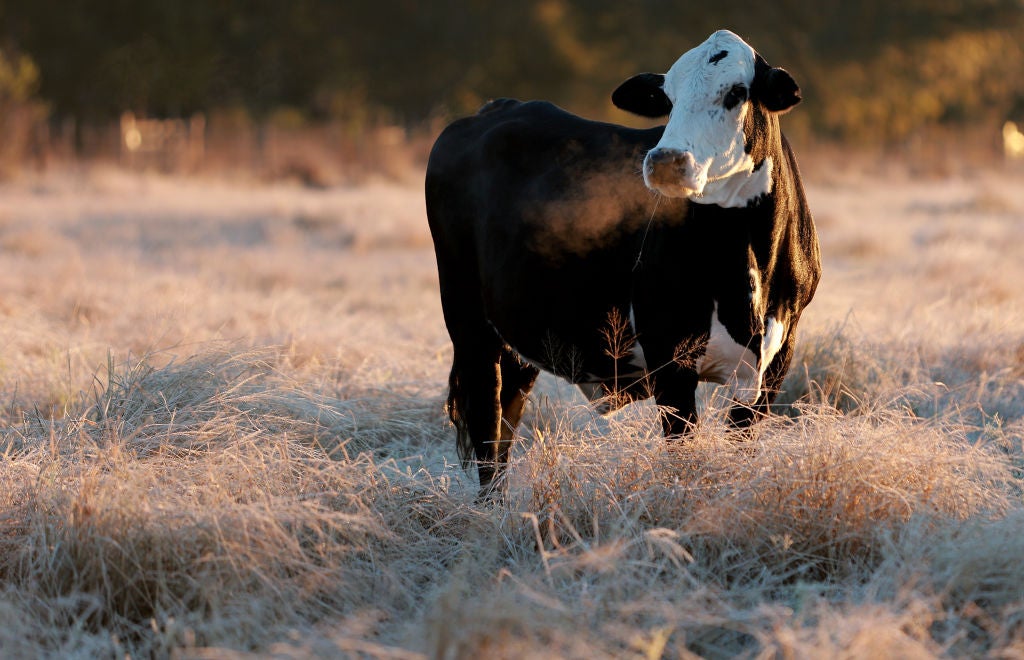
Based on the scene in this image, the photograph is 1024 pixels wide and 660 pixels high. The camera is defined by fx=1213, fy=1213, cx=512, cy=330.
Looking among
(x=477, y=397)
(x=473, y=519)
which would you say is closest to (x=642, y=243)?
(x=473, y=519)

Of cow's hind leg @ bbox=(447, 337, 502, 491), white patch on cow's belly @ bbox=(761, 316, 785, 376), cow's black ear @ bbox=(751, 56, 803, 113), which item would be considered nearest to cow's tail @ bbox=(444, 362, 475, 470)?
cow's hind leg @ bbox=(447, 337, 502, 491)

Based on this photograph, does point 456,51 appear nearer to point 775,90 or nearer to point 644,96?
point 644,96

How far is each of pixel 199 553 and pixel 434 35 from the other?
29203mm

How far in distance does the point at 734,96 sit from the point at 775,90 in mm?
128

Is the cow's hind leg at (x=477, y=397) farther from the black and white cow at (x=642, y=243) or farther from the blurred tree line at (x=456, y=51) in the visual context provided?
the blurred tree line at (x=456, y=51)

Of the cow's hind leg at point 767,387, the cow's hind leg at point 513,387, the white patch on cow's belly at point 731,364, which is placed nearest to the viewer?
the white patch on cow's belly at point 731,364

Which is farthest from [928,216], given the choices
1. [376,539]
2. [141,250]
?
[376,539]

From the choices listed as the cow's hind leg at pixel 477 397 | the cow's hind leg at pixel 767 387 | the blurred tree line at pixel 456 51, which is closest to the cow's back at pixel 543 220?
the cow's hind leg at pixel 477 397

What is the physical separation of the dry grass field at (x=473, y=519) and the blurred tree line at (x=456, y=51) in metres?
24.2

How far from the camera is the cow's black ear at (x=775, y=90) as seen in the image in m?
3.62

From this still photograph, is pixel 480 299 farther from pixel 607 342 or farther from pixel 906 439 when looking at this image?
pixel 906 439

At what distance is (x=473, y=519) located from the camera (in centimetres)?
361

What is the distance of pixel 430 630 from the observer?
8.42 ft

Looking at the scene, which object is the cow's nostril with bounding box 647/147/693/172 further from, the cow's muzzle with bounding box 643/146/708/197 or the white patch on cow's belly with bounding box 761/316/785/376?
the white patch on cow's belly with bounding box 761/316/785/376
